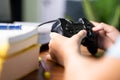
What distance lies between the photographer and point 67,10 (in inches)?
75.4

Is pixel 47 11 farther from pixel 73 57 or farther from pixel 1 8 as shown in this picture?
pixel 73 57

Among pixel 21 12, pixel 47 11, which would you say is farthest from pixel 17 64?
pixel 47 11

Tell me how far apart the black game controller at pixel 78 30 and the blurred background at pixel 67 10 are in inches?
30.2

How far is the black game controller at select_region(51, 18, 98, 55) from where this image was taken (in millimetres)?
827

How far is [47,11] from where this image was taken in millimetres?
1900

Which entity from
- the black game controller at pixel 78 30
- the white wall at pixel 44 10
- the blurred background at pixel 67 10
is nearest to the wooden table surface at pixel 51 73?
the black game controller at pixel 78 30

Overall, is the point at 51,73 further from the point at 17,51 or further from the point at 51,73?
the point at 17,51

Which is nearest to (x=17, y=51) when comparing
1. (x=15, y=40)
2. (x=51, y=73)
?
(x=15, y=40)

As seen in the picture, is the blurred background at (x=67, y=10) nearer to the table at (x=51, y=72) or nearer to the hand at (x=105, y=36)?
the hand at (x=105, y=36)

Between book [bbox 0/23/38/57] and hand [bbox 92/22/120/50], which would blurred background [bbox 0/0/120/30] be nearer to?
hand [bbox 92/22/120/50]

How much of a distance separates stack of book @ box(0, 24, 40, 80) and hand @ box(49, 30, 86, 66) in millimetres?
68

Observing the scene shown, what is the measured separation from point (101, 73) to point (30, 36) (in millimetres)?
274

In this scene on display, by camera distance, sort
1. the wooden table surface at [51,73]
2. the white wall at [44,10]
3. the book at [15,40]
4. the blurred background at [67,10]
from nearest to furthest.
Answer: the book at [15,40] < the wooden table surface at [51,73] < the blurred background at [67,10] < the white wall at [44,10]

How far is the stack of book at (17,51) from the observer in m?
0.61
